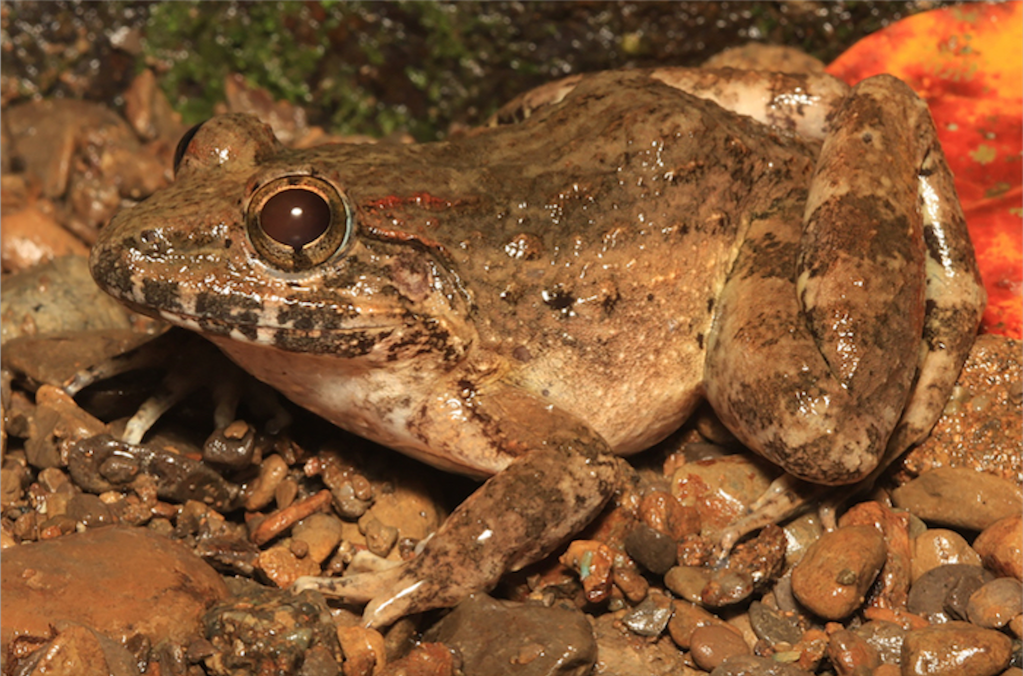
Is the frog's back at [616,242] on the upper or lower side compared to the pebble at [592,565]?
upper

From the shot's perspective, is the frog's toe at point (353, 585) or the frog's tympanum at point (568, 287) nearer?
the frog's tympanum at point (568, 287)

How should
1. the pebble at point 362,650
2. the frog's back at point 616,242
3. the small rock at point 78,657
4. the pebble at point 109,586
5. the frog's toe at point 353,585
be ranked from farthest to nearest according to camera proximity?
the frog's back at point 616,242
the frog's toe at point 353,585
the pebble at point 362,650
the pebble at point 109,586
the small rock at point 78,657

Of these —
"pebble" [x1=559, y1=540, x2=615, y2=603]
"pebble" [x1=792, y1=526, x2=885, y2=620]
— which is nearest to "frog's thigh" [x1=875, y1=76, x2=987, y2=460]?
"pebble" [x1=792, y1=526, x2=885, y2=620]

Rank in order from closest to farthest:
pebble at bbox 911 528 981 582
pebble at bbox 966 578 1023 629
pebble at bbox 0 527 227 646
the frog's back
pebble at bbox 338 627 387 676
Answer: pebble at bbox 0 527 227 646 → pebble at bbox 338 627 387 676 → pebble at bbox 966 578 1023 629 → the frog's back → pebble at bbox 911 528 981 582

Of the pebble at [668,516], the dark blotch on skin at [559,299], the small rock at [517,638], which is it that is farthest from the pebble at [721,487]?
the dark blotch on skin at [559,299]

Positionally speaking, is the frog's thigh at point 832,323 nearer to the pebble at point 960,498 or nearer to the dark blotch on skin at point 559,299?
the pebble at point 960,498

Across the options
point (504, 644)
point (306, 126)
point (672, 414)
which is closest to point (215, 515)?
point (504, 644)

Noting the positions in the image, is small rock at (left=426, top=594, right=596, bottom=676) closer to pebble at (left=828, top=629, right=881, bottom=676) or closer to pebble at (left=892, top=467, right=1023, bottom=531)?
pebble at (left=828, top=629, right=881, bottom=676)
